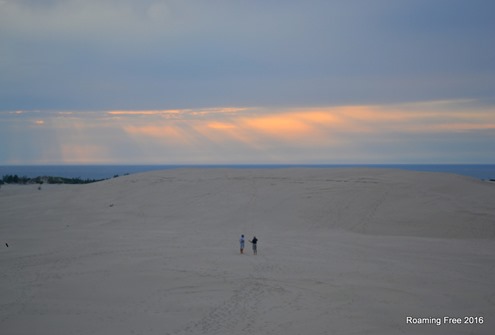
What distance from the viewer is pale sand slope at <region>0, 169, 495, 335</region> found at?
37.4ft

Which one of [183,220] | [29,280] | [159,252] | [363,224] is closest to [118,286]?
[29,280]

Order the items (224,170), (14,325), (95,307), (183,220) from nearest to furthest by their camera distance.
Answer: (14,325), (95,307), (183,220), (224,170)

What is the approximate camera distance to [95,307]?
11930 mm

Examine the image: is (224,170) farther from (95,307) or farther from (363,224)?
(95,307)

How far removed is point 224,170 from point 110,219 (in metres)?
12.9

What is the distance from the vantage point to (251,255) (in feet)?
58.4

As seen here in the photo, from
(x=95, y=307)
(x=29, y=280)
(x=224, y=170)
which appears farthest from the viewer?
(x=224, y=170)

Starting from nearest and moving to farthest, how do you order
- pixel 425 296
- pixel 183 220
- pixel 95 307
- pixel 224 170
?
pixel 95 307
pixel 425 296
pixel 183 220
pixel 224 170

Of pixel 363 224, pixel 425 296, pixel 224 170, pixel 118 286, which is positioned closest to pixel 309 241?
pixel 363 224

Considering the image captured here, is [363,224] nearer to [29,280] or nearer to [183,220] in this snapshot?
[183,220]

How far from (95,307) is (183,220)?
527 inches

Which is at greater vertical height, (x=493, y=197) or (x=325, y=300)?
(x=493, y=197)

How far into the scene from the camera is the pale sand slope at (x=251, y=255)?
37.4 feet

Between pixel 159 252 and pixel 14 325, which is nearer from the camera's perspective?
pixel 14 325
